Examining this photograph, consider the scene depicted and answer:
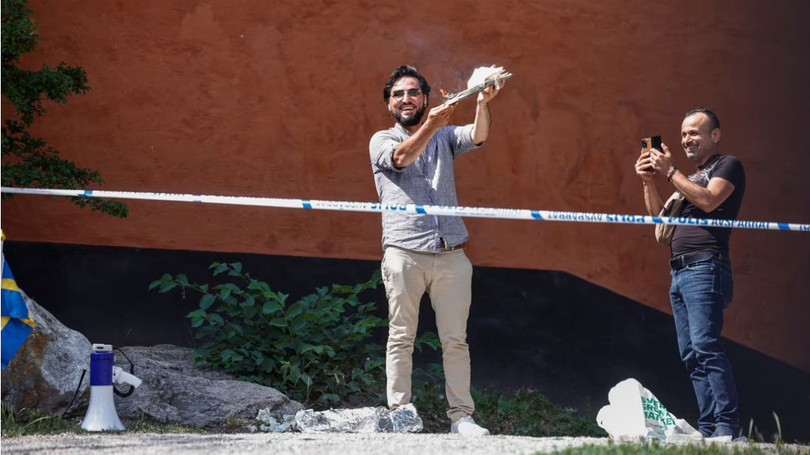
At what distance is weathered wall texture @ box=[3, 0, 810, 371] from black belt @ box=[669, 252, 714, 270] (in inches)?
69.4

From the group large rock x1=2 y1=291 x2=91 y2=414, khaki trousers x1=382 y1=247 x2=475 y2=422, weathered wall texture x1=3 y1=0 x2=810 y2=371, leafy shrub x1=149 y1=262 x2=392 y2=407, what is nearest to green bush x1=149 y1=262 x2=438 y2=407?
leafy shrub x1=149 y1=262 x2=392 y2=407

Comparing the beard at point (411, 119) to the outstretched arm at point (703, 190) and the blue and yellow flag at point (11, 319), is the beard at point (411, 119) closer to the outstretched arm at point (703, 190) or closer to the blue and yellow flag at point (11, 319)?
the outstretched arm at point (703, 190)

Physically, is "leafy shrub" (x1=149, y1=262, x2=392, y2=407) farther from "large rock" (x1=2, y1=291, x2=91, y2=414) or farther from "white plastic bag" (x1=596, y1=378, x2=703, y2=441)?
"white plastic bag" (x1=596, y1=378, x2=703, y2=441)

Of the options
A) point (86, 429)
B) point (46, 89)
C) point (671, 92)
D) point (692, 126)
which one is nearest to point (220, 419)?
point (86, 429)

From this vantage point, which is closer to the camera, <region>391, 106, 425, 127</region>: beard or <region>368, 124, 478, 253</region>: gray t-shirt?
<region>368, 124, 478, 253</region>: gray t-shirt

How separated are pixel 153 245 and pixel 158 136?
624 mm

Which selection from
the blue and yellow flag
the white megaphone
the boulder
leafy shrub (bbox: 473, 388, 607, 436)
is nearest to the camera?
the blue and yellow flag

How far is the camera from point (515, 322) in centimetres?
650

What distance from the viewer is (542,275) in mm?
6512

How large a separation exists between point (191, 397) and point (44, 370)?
0.76 m

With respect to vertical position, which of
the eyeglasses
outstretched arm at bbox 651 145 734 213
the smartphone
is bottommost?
outstretched arm at bbox 651 145 734 213

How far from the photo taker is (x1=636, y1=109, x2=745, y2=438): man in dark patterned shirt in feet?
15.0

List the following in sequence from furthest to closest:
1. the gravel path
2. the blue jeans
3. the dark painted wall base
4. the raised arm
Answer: the dark painted wall base → the blue jeans → the raised arm → the gravel path

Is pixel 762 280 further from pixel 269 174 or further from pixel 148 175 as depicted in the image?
pixel 148 175
